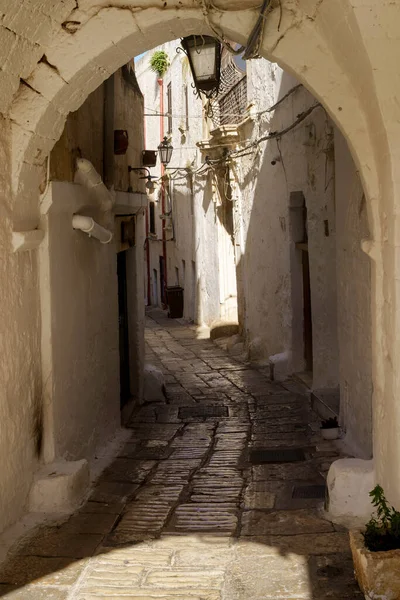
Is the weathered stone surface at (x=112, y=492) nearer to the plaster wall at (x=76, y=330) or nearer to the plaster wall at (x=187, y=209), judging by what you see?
the plaster wall at (x=76, y=330)

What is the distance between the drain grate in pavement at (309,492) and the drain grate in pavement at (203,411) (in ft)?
12.3

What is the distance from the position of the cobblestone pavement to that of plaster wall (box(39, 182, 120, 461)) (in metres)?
0.45

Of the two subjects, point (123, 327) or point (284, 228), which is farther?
point (284, 228)

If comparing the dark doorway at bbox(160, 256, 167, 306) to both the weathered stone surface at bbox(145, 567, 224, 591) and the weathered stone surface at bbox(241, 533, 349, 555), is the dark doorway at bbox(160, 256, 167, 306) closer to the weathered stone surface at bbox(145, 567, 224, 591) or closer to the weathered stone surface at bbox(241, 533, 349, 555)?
the weathered stone surface at bbox(241, 533, 349, 555)

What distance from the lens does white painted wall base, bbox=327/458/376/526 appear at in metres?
5.41

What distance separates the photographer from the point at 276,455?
310 inches

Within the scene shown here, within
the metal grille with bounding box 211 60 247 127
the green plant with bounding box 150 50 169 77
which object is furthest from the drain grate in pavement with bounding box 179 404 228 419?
the green plant with bounding box 150 50 169 77

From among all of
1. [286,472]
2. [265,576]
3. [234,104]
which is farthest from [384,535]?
[234,104]

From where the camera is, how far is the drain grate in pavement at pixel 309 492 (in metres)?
6.20

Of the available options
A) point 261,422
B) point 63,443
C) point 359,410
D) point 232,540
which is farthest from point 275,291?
point 232,540

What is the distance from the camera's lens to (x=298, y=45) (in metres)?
4.99

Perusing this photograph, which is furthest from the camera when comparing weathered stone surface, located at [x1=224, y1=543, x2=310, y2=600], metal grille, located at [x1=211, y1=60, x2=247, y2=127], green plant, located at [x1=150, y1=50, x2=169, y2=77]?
green plant, located at [x1=150, y1=50, x2=169, y2=77]

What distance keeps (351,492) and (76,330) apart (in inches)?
107

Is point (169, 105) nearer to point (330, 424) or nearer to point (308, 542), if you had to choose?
point (330, 424)
